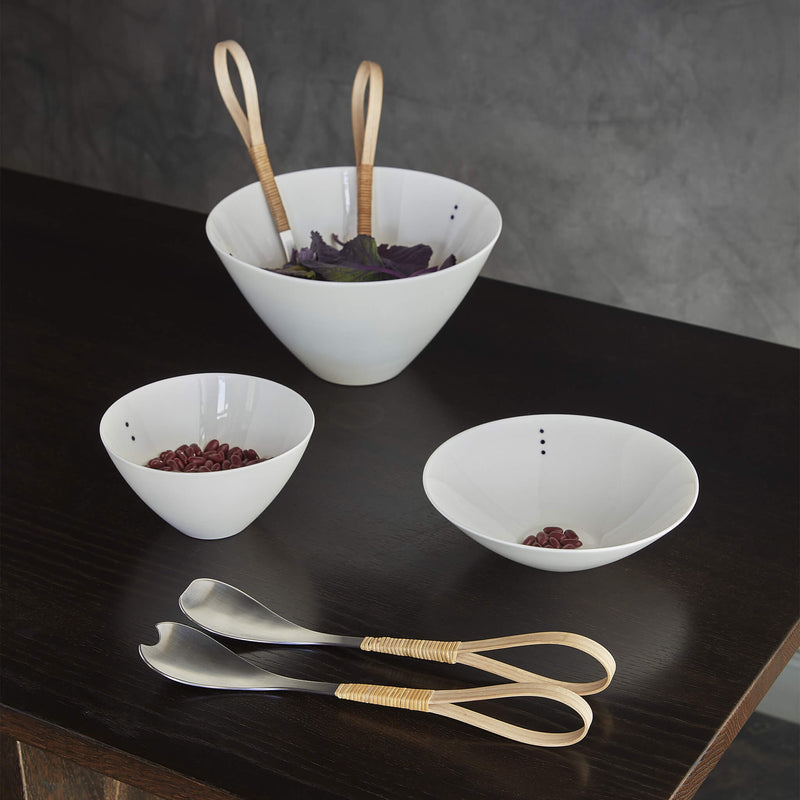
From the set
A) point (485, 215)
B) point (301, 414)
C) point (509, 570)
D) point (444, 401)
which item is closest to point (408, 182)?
point (485, 215)

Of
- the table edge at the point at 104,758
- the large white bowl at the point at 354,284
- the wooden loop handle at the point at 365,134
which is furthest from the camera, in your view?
the wooden loop handle at the point at 365,134

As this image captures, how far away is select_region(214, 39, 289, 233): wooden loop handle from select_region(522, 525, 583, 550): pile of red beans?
455 millimetres

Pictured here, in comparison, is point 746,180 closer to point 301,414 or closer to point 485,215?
point 485,215

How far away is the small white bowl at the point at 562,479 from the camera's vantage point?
763 mm

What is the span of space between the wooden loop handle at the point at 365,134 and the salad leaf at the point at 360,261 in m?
0.05

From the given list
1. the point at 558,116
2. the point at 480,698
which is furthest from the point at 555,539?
the point at 558,116

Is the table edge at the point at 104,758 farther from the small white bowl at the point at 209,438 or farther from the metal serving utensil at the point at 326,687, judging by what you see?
the small white bowl at the point at 209,438

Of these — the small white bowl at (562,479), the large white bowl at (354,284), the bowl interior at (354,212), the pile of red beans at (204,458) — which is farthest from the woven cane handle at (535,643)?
the bowl interior at (354,212)

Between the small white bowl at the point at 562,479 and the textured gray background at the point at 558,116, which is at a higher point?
the textured gray background at the point at 558,116

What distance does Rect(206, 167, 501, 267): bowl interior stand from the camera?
3.36 ft

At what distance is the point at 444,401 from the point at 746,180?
19.1 inches

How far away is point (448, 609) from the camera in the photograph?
72cm

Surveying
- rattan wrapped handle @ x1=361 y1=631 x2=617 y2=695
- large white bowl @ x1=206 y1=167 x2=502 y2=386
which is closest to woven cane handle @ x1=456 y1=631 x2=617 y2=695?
rattan wrapped handle @ x1=361 y1=631 x2=617 y2=695

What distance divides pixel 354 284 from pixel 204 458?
202 millimetres
